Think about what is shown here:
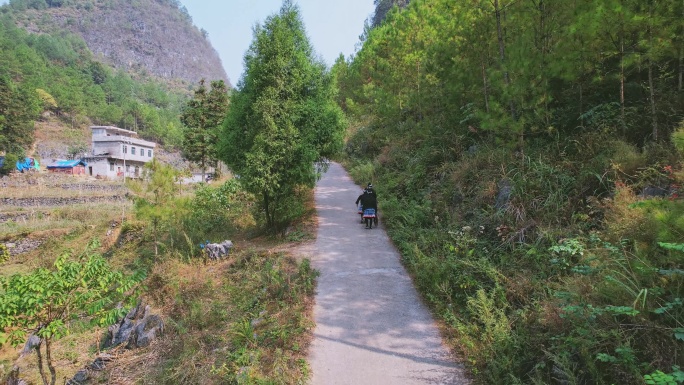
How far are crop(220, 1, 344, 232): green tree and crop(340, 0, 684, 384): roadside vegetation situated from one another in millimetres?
3270

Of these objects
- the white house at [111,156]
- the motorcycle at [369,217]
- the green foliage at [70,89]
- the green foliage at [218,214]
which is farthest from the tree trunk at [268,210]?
the green foliage at [70,89]

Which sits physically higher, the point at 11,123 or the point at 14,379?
the point at 11,123

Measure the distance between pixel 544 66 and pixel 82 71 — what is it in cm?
13837

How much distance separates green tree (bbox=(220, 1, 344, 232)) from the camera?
10.0 m

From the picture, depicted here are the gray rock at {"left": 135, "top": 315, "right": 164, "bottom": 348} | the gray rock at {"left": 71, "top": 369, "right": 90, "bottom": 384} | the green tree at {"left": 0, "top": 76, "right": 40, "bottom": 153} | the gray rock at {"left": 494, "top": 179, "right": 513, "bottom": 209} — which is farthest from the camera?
the green tree at {"left": 0, "top": 76, "right": 40, "bottom": 153}

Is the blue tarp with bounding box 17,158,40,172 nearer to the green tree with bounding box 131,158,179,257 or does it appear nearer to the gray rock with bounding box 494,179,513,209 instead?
the green tree with bounding box 131,158,179,257

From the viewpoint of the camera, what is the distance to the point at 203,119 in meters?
27.6

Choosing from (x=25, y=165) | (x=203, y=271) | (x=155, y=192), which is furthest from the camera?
(x=25, y=165)

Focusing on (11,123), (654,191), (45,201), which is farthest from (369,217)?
(11,123)

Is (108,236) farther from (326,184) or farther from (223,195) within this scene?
(326,184)

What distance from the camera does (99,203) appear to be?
93.7 feet

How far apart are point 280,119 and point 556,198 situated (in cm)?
725

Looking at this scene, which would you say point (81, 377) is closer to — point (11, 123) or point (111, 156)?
point (111, 156)

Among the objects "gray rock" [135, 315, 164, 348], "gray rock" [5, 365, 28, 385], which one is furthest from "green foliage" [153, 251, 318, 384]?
"gray rock" [5, 365, 28, 385]
